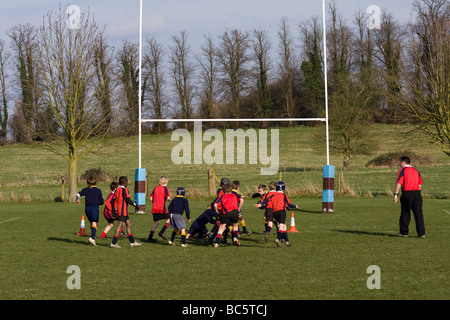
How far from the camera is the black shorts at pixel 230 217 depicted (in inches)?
527

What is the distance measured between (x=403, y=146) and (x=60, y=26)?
140 ft

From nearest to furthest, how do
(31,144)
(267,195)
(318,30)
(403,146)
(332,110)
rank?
(267,195)
(318,30)
(31,144)
(332,110)
(403,146)

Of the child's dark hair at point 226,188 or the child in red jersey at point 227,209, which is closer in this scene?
the child's dark hair at point 226,188

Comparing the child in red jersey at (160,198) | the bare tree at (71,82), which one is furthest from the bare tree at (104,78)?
the child in red jersey at (160,198)

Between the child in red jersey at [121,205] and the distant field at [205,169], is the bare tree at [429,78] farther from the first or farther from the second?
the child in red jersey at [121,205]

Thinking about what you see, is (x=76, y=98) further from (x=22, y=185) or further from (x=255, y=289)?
(x=255, y=289)

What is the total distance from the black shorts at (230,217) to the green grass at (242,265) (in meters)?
0.58

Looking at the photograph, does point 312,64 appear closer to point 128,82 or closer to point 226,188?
point 128,82

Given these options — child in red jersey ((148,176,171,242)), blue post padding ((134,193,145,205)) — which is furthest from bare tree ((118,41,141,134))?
child in red jersey ((148,176,171,242))

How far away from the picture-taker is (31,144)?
3256 centimetres

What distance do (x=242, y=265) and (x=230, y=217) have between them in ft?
7.86

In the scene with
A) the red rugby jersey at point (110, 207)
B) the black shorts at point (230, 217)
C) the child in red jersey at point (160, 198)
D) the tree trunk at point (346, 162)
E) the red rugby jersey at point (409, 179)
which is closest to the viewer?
the black shorts at point (230, 217)
